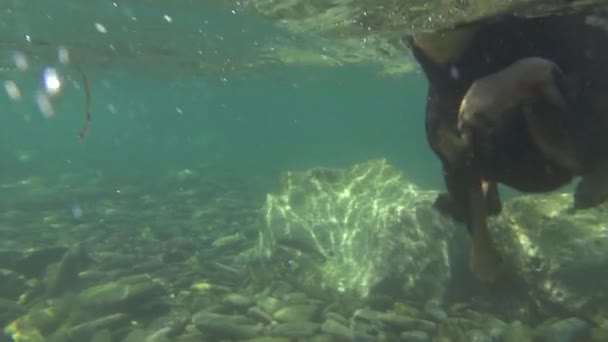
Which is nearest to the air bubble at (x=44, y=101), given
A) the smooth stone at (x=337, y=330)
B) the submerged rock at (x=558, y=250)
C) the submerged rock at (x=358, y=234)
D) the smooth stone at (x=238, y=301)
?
the submerged rock at (x=358, y=234)

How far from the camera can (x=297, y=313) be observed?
341 inches

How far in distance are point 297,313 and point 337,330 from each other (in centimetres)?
105

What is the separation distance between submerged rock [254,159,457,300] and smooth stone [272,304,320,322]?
1265 mm

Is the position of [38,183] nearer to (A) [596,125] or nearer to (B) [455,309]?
(B) [455,309]

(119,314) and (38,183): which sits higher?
(38,183)

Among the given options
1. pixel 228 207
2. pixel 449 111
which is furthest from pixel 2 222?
pixel 449 111

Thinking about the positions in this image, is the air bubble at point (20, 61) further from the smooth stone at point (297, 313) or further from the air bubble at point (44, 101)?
the air bubble at point (44, 101)

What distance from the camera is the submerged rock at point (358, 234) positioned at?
31.9 ft

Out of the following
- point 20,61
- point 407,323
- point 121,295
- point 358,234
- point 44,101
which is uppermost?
point 44,101

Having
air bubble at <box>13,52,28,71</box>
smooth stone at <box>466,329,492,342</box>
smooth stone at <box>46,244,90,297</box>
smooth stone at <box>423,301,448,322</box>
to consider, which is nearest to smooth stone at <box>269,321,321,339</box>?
smooth stone at <box>423,301,448,322</box>

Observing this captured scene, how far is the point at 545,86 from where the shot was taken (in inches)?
172

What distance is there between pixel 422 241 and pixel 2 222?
47.2 feet

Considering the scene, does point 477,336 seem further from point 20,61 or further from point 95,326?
point 20,61

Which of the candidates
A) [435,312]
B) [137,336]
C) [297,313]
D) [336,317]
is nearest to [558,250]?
[435,312]
